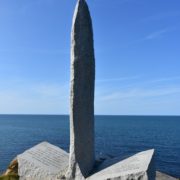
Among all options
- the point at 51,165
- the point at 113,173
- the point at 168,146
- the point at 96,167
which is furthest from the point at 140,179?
the point at 168,146

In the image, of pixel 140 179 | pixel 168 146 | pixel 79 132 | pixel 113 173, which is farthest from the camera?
pixel 168 146

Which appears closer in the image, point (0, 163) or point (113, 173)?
point (113, 173)

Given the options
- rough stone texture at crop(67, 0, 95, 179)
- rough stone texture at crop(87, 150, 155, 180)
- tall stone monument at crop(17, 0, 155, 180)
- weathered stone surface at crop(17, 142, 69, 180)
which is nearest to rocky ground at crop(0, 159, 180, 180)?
weathered stone surface at crop(17, 142, 69, 180)

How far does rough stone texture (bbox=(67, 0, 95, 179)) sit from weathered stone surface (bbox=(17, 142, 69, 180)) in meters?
0.66

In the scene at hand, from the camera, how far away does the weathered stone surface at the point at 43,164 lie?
12.0 metres

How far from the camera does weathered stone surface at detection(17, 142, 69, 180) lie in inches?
472

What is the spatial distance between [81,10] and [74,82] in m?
2.49

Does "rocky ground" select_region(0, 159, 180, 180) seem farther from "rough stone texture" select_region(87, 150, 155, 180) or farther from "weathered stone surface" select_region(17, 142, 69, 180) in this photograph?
"rough stone texture" select_region(87, 150, 155, 180)

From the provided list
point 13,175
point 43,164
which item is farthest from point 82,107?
point 13,175

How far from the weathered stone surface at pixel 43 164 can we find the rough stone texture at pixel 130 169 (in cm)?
143

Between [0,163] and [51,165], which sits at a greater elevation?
[51,165]

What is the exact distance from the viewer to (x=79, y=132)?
37.7ft

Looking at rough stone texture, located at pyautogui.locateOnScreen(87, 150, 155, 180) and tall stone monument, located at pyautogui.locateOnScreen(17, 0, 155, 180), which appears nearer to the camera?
rough stone texture, located at pyautogui.locateOnScreen(87, 150, 155, 180)

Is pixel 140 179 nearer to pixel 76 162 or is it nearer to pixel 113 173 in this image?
pixel 113 173
